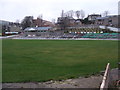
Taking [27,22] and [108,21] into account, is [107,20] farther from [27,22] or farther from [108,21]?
[27,22]

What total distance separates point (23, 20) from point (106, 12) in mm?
45401

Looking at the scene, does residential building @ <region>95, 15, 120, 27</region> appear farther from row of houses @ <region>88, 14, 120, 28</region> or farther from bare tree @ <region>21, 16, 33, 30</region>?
bare tree @ <region>21, 16, 33, 30</region>

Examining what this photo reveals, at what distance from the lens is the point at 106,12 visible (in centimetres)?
11619

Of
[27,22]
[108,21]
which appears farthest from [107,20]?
[27,22]

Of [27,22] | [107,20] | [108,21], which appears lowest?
[108,21]

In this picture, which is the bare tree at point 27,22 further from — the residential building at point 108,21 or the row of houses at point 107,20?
→ the residential building at point 108,21

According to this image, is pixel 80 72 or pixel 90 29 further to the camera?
pixel 90 29

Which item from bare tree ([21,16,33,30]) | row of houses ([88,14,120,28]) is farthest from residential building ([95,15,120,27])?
bare tree ([21,16,33,30])

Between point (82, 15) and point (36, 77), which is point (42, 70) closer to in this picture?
point (36, 77)

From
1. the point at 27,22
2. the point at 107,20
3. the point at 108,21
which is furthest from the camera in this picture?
the point at 27,22

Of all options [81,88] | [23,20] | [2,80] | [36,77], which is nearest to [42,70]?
[36,77]

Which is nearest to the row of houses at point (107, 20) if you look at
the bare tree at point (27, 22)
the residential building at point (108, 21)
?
the residential building at point (108, 21)

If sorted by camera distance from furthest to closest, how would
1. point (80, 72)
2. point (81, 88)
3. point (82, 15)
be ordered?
point (82, 15), point (80, 72), point (81, 88)

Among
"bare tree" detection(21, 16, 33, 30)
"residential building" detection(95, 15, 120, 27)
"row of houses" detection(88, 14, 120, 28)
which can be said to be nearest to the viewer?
"row of houses" detection(88, 14, 120, 28)
